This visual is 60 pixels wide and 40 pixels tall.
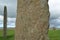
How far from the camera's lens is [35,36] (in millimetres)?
5266

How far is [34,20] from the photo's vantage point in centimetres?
526

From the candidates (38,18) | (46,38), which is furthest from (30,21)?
(46,38)

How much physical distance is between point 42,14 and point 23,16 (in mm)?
436

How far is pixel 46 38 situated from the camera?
532 cm

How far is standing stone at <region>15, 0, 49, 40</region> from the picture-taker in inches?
206

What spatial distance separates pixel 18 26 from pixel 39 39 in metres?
0.58

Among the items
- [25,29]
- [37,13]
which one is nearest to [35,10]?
[37,13]

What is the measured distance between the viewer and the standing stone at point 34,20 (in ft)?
17.2

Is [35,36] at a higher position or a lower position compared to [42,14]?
lower

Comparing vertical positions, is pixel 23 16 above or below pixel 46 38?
above

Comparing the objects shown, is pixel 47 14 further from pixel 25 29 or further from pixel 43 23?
pixel 25 29

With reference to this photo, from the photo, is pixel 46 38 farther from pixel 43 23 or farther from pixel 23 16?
pixel 23 16

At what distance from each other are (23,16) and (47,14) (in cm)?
55

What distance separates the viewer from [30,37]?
5281 millimetres
